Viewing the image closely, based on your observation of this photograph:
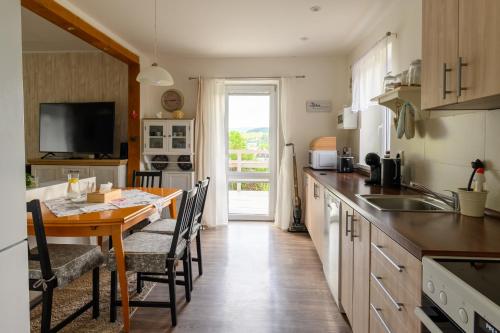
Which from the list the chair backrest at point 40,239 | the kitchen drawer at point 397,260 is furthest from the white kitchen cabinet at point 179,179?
the kitchen drawer at point 397,260

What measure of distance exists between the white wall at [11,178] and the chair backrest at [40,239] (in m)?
0.79

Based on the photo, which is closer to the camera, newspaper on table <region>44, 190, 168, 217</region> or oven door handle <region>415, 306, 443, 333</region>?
oven door handle <region>415, 306, 443, 333</region>

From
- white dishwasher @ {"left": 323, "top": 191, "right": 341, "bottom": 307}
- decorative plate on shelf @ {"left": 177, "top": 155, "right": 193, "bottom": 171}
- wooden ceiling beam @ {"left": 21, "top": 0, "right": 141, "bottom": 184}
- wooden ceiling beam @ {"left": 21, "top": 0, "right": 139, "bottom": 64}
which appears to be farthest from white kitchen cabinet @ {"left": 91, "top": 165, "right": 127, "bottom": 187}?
white dishwasher @ {"left": 323, "top": 191, "right": 341, "bottom": 307}

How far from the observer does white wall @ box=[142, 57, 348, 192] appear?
16.0 ft

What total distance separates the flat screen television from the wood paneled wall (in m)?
0.19

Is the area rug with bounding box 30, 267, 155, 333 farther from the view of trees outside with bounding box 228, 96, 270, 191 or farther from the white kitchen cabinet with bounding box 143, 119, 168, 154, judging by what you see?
the view of trees outside with bounding box 228, 96, 270, 191

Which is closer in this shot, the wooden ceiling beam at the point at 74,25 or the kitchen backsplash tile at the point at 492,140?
the kitchen backsplash tile at the point at 492,140

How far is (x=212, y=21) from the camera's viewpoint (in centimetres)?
352

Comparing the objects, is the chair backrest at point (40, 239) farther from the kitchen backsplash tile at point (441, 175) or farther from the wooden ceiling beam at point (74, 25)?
the kitchen backsplash tile at point (441, 175)

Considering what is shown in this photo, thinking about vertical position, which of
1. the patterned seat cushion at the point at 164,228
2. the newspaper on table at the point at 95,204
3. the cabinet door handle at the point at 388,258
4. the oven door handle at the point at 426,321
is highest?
the newspaper on table at the point at 95,204

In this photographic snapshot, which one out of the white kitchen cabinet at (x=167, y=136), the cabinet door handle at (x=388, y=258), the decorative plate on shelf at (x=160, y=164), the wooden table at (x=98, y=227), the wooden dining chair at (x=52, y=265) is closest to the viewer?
the cabinet door handle at (x=388, y=258)

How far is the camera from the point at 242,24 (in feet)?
11.8

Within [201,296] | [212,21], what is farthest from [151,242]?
[212,21]

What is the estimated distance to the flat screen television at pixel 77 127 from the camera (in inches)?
187
